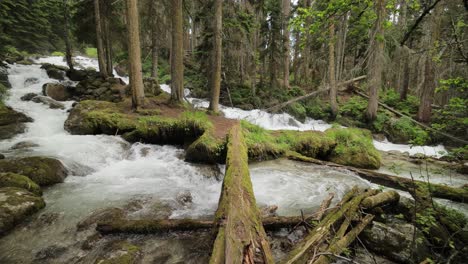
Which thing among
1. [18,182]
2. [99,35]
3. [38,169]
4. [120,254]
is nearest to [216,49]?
[38,169]

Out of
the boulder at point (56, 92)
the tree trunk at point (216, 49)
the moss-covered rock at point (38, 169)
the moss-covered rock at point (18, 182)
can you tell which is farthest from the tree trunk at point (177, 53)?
the moss-covered rock at point (18, 182)

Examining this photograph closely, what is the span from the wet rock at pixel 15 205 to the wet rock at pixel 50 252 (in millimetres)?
986

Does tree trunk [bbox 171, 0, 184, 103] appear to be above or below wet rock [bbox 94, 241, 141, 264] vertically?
above

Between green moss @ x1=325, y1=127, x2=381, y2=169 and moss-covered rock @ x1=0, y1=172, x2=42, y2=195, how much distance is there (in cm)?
937

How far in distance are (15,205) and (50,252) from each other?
145 centimetres

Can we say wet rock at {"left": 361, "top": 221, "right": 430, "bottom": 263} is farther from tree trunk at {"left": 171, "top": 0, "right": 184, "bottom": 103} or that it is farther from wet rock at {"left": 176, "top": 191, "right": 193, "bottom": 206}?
tree trunk at {"left": 171, "top": 0, "right": 184, "bottom": 103}

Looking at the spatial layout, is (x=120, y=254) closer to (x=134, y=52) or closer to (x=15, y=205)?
(x=15, y=205)

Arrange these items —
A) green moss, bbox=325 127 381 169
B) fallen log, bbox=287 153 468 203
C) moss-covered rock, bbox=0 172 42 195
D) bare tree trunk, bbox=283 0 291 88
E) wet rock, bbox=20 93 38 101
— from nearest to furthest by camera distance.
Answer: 1. fallen log, bbox=287 153 468 203
2. moss-covered rock, bbox=0 172 42 195
3. green moss, bbox=325 127 381 169
4. wet rock, bbox=20 93 38 101
5. bare tree trunk, bbox=283 0 291 88

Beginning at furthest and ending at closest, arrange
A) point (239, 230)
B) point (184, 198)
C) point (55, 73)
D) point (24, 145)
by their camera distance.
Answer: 1. point (55, 73)
2. point (24, 145)
3. point (184, 198)
4. point (239, 230)

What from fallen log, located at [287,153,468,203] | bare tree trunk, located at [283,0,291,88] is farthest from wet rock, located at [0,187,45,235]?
bare tree trunk, located at [283,0,291,88]

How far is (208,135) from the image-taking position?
26.9ft

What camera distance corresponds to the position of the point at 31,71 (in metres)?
18.0

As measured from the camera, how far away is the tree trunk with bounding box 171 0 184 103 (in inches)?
440

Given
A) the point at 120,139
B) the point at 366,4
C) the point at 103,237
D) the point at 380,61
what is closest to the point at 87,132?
the point at 120,139
